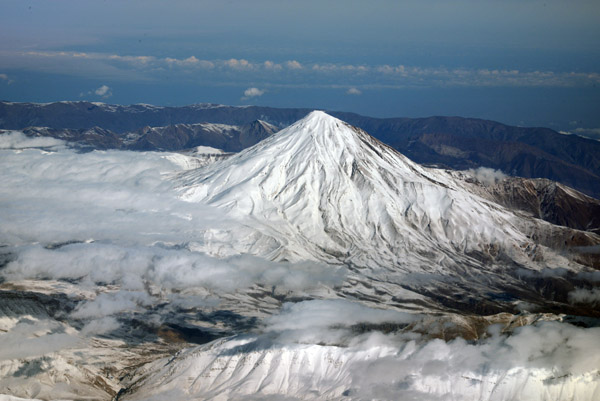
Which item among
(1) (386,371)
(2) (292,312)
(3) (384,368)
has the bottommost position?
(2) (292,312)

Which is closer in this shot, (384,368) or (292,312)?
(384,368)

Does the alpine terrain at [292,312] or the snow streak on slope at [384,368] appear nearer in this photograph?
the snow streak on slope at [384,368]

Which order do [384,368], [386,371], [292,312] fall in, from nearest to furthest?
[386,371] < [384,368] < [292,312]

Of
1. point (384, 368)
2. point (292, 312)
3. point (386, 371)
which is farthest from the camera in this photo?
point (292, 312)

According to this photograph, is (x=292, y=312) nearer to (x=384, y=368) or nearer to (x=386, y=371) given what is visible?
(x=384, y=368)

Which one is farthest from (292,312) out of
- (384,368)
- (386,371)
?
(386,371)

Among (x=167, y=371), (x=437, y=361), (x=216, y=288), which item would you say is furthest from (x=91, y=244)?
(x=437, y=361)

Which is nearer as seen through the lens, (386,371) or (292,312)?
(386,371)

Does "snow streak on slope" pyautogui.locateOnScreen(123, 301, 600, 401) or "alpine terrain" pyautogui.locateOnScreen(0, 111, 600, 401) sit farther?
"alpine terrain" pyautogui.locateOnScreen(0, 111, 600, 401)

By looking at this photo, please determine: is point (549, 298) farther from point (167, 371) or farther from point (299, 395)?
point (167, 371)

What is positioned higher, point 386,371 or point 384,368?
point 384,368

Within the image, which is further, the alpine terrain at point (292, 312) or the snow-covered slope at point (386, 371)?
the alpine terrain at point (292, 312)
